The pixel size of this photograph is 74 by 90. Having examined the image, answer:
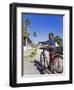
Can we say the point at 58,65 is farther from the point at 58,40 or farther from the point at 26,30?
the point at 26,30

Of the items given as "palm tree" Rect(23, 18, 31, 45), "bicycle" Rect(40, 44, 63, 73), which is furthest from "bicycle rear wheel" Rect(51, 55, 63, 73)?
"palm tree" Rect(23, 18, 31, 45)

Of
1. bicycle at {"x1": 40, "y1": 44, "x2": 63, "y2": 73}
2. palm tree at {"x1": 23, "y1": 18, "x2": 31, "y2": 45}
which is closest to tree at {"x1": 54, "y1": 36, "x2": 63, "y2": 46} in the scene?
bicycle at {"x1": 40, "y1": 44, "x2": 63, "y2": 73}

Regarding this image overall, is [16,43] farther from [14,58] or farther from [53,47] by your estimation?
[53,47]

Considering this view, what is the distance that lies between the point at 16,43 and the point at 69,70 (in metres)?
0.34

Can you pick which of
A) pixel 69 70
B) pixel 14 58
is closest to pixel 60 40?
pixel 69 70

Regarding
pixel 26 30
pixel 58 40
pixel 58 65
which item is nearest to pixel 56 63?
pixel 58 65

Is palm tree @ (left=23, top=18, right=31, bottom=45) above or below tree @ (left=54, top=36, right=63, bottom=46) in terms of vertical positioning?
above

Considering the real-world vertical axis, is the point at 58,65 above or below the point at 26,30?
below

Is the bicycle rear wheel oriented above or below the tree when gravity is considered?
below

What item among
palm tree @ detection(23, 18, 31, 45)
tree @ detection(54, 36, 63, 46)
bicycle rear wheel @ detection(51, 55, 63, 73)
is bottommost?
bicycle rear wheel @ detection(51, 55, 63, 73)

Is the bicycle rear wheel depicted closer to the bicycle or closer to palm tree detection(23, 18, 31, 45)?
the bicycle

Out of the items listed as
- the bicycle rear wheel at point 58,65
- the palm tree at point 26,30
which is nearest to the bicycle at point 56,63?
the bicycle rear wheel at point 58,65

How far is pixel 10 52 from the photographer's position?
1.37 meters

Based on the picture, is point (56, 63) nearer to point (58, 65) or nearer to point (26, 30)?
point (58, 65)
